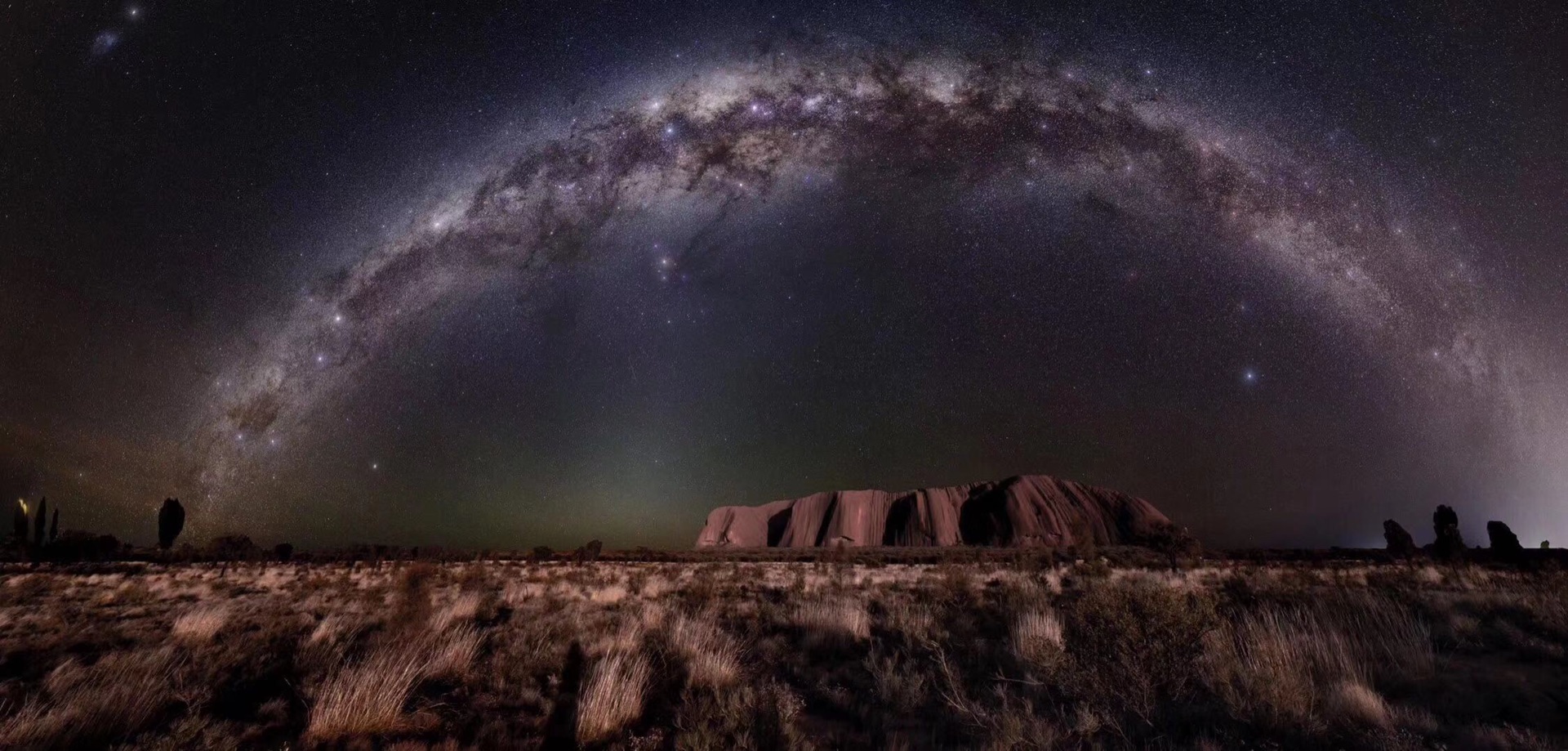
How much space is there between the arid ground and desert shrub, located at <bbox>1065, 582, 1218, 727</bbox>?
27 millimetres

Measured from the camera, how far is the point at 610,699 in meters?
5.96

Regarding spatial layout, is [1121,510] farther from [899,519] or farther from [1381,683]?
[1381,683]

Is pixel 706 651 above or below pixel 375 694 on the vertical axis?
below

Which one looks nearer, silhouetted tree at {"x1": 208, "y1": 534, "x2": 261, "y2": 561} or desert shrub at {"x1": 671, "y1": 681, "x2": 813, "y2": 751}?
desert shrub at {"x1": 671, "y1": 681, "x2": 813, "y2": 751}

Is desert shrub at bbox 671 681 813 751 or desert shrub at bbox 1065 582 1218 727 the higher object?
desert shrub at bbox 1065 582 1218 727

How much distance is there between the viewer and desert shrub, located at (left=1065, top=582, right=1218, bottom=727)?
18.5 ft

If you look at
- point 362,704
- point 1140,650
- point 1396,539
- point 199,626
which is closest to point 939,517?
point 1396,539

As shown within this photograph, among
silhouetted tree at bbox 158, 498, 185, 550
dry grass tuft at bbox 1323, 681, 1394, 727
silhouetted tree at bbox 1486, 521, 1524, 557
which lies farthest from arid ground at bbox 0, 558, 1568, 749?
silhouetted tree at bbox 158, 498, 185, 550

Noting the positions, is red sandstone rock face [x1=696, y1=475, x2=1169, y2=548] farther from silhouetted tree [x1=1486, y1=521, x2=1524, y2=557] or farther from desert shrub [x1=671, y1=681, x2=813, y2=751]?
desert shrub [x1=671, y1=681, x2=813, y2=751]

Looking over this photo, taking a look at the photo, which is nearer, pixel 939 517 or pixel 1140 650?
pixel 1140 650

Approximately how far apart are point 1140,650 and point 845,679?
10.9 ft

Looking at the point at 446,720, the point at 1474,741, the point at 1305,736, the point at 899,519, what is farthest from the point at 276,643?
the point at 899,519

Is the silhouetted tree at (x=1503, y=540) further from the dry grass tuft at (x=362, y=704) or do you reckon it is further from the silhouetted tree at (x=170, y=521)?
the silhouetted tree at (x=170, y=521)

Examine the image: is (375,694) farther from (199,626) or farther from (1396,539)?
(1396,539)
